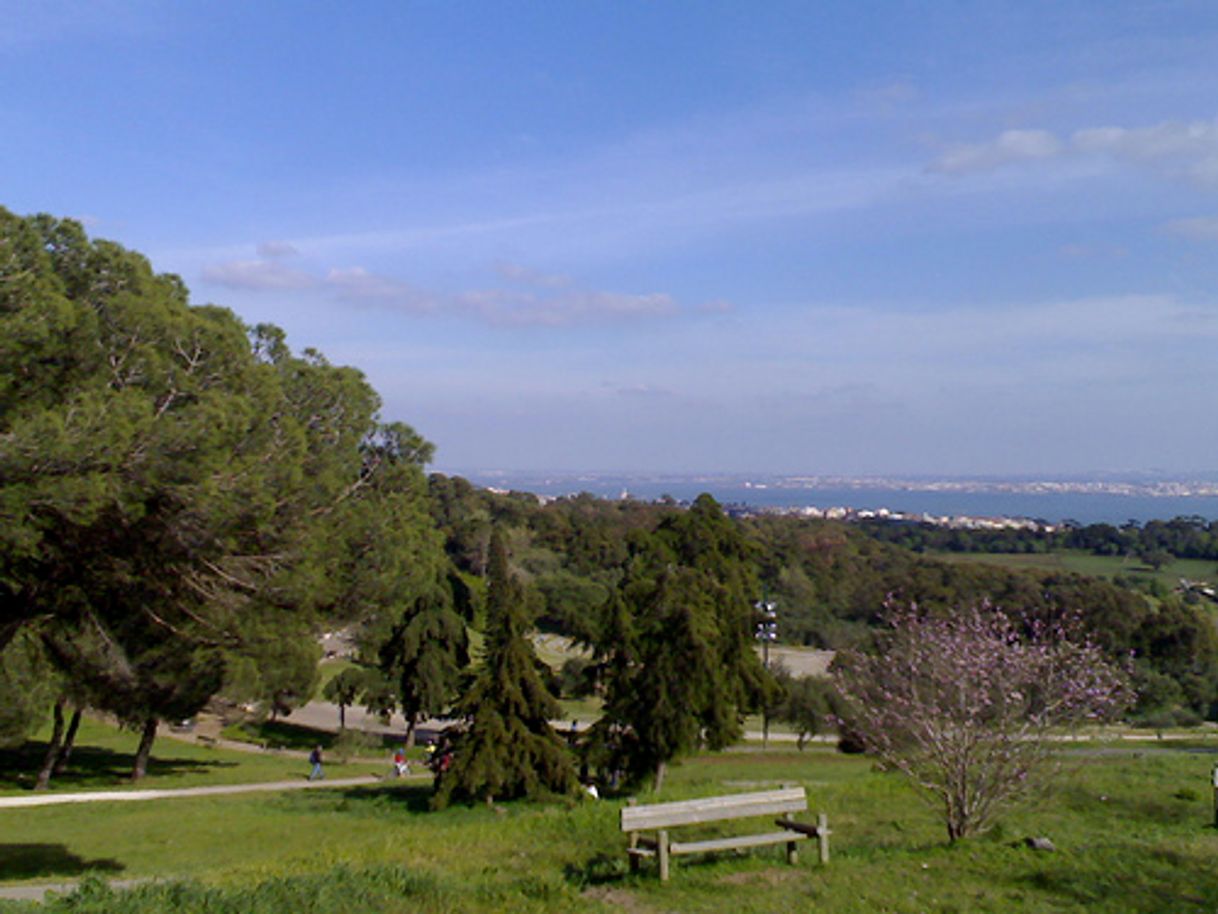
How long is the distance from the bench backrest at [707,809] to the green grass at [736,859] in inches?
18.9

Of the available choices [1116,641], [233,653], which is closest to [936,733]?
[233,653]

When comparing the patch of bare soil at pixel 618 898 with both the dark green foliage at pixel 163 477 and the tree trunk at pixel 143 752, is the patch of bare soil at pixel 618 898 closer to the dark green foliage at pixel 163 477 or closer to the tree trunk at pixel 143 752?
the dark green foliage at pixel 163 477

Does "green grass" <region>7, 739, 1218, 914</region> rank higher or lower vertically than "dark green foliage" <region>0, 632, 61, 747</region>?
higher

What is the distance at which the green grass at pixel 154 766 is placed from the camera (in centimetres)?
2722

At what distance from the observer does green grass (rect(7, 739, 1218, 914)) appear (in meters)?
7.86

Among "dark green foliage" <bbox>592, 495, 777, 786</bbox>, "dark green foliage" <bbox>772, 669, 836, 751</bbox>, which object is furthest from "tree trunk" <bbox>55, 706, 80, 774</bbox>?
"dark green foliage" <bbox>772, 669, 836, 751</bbox>

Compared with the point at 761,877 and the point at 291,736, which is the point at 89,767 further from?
the point at 761,877

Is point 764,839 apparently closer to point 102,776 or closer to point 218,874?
point 218,874

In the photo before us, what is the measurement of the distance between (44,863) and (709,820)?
1144 cm

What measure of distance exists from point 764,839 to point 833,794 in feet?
20.7

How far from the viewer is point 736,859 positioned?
9.49 metres

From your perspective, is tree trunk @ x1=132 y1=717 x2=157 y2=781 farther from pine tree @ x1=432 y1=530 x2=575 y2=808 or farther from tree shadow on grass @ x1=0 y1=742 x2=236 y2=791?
pine tree @ x1=432 y1=530 x2=575 y2=808

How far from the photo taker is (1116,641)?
53750 millimetres

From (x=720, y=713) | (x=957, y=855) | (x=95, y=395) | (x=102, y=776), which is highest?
(x=95, y=395)
